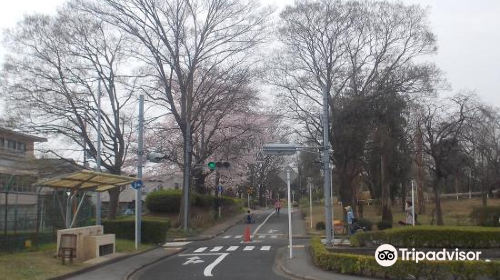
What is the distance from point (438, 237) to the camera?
68.2ft

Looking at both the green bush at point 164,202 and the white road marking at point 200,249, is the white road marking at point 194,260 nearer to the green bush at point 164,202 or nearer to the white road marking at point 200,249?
the white road marking at point 200,249

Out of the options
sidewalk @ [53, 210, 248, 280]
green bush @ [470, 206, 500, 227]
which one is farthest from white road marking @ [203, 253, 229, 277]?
green bush @ [470, 206, 500, 227]

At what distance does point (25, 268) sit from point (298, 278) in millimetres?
7717

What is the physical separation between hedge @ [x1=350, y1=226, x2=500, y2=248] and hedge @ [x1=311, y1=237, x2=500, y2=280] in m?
6.19

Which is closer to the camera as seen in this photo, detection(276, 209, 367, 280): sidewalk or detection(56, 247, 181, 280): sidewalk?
detection(276, 209, 367, 280): sidewalk

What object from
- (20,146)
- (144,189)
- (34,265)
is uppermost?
(20,146)

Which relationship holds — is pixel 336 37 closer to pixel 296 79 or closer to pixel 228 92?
pixel 296 79

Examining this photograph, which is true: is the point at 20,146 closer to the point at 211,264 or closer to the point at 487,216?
the point at 211,264

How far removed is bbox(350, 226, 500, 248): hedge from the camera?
20219 mm

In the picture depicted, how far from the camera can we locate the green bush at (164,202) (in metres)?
46.8

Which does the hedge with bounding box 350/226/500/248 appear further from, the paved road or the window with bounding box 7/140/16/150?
the window with bounding box 7/140/16/150

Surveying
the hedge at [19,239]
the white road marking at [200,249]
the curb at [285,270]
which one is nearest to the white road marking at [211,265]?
the curb at [285,270]

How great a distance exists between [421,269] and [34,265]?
36.0 feet

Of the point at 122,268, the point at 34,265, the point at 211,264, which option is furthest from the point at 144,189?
the point at 34,265
